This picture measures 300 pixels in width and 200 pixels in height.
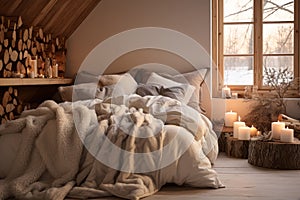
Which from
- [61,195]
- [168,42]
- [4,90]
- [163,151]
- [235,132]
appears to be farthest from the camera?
[168,42]

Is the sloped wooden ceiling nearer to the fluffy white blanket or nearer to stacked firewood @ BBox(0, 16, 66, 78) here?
Answer: stacked firewood @ BBox(0, 16, 66, 78)

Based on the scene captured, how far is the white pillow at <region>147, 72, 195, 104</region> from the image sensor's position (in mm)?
4641

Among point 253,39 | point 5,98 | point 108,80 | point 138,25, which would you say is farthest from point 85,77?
point 253,39

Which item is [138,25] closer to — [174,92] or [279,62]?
[174,92]

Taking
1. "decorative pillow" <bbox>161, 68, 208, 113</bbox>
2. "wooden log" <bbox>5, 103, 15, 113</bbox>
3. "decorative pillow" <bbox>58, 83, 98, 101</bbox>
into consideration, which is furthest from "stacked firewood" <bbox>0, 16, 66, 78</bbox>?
"decorative pillow" <bbox>161, 68, 208, 113</bbox>

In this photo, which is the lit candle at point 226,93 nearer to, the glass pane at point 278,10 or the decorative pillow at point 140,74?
the decorative pillow at point 140,74

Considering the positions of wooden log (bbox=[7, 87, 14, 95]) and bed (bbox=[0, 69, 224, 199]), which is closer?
bed (bbox=[0, 69, 224, 199])

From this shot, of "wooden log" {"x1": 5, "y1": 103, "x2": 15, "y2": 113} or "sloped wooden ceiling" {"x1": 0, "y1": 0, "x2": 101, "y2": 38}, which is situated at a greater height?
"sloped wooden ceiling" {"x1": 0, "y1": 0, "x2": 101, "y2": 38}

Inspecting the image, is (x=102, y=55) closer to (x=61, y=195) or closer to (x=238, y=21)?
(x=238, y=21)

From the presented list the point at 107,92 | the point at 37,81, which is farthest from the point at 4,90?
the point at 107,92

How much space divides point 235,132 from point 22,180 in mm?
2315

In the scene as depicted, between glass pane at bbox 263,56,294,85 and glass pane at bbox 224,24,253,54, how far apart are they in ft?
0.76

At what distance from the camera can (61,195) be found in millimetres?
2758

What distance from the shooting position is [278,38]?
5363mm
